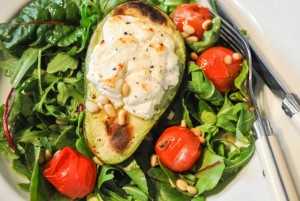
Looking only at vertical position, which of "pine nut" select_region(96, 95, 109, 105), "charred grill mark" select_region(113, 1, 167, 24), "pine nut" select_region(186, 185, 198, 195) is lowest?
"pine nut" select_region(186, 185, 198, 195)

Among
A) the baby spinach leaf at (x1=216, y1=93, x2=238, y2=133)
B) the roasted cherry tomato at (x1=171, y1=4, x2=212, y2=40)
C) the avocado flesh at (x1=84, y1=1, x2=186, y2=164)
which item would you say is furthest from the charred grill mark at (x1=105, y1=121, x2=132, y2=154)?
the roasted cherry tomato at (x1=171, y1=4, x2=212, y2=40)

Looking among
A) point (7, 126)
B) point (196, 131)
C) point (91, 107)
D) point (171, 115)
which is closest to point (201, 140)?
point (196, 131)

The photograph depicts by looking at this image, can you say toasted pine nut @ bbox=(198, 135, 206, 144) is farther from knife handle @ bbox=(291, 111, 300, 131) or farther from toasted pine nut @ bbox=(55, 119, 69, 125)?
toasted pine nut @ bbox=(55, 119, 69, 125)

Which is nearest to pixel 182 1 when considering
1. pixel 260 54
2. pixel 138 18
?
pixel 138 18

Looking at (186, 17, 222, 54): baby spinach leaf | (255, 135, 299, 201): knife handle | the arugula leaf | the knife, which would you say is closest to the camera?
(255, 135, 299, 201): knife handle

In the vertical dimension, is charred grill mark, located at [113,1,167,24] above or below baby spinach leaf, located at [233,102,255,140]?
above

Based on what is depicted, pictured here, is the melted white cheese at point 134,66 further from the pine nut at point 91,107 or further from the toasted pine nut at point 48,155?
the toasted pine nut at point 48,155

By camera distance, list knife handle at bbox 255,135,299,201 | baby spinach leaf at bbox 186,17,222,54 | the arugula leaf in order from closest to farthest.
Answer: knife handle at bbox 255,135,299,201
baby spinach leaf at bbox 186,17,222,54
the arugula leaf
